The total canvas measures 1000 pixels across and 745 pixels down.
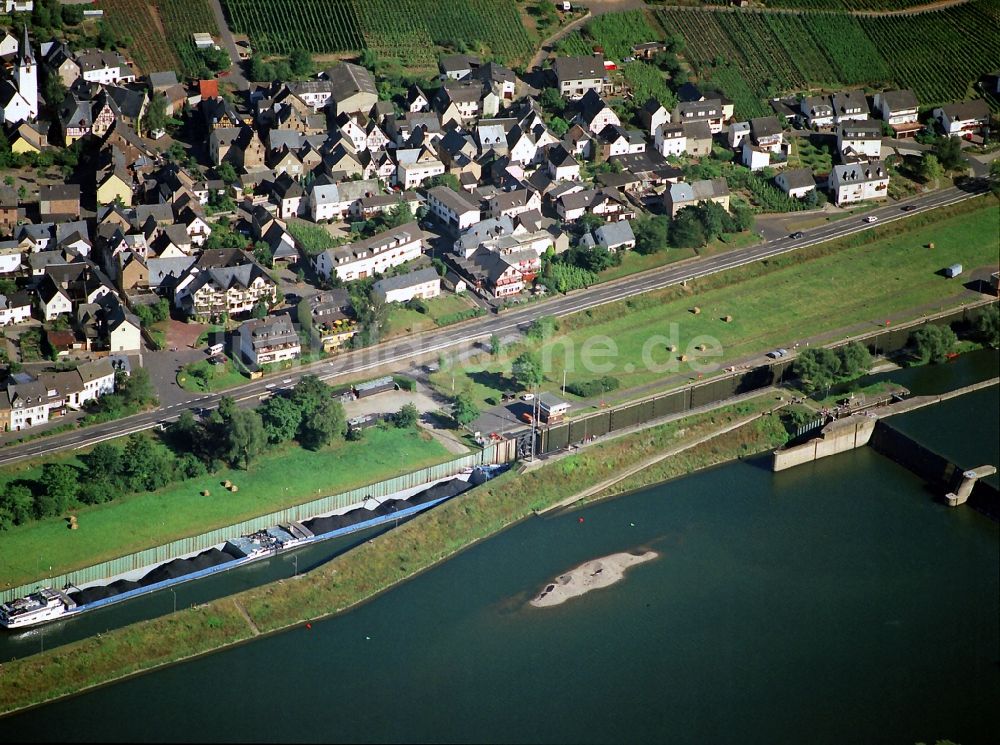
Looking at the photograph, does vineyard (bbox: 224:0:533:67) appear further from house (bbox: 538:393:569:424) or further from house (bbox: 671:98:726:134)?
house (bbox: 538:393:569:424)

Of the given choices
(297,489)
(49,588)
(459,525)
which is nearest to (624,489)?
(459,525)

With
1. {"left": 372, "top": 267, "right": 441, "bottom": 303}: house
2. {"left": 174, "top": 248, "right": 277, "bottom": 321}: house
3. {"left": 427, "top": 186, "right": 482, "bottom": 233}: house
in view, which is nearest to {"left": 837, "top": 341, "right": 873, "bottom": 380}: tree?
{"left": 372, "top": 267, "right": 441, "bottom": 303}: house

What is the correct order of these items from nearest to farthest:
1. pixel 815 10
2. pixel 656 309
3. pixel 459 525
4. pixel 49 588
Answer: pixel 49 588 → pixel 459 525 → pixel 656 309 → pixel 815 10

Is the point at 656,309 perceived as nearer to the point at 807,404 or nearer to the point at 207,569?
the point at 807,404

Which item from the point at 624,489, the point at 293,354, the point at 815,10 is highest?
the point at 815,10

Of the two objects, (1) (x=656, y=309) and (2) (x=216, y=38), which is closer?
(1) (x=656, y=309)

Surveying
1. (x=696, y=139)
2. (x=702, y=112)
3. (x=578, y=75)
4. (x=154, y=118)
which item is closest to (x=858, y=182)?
(x=696, y=139)

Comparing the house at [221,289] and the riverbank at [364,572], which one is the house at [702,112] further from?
the house at [221,289]
